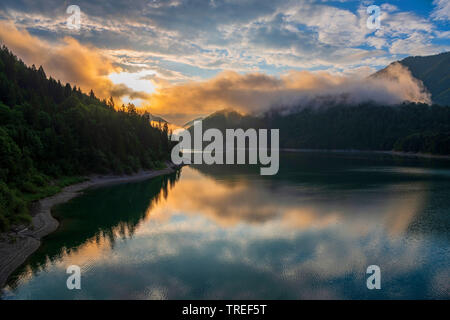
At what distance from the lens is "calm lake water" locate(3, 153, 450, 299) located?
2534 centimetres

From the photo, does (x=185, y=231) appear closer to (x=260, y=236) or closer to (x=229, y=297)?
(x=260, y=236)

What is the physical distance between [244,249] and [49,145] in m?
66.9

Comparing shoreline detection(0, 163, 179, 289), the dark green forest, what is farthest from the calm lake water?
the dark green forest

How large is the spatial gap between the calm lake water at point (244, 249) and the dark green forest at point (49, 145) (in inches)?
344

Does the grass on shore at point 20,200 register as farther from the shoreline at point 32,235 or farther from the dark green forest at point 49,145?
the shoreline at point 32,235

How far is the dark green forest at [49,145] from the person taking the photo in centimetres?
5481

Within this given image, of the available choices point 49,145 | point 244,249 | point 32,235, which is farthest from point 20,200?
point 49,145

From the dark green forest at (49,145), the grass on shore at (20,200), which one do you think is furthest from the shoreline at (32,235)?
the dark green forest at (49,145)

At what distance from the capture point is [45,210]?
50281mm

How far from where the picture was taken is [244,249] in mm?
35531

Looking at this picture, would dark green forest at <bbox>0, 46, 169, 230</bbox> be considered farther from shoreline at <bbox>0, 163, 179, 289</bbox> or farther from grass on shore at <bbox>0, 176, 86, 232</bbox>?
shoreline at <bbox>0, 163, 179, 289</bbox>

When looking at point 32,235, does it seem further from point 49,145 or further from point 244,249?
point 49,145

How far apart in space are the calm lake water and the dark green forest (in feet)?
28.7
